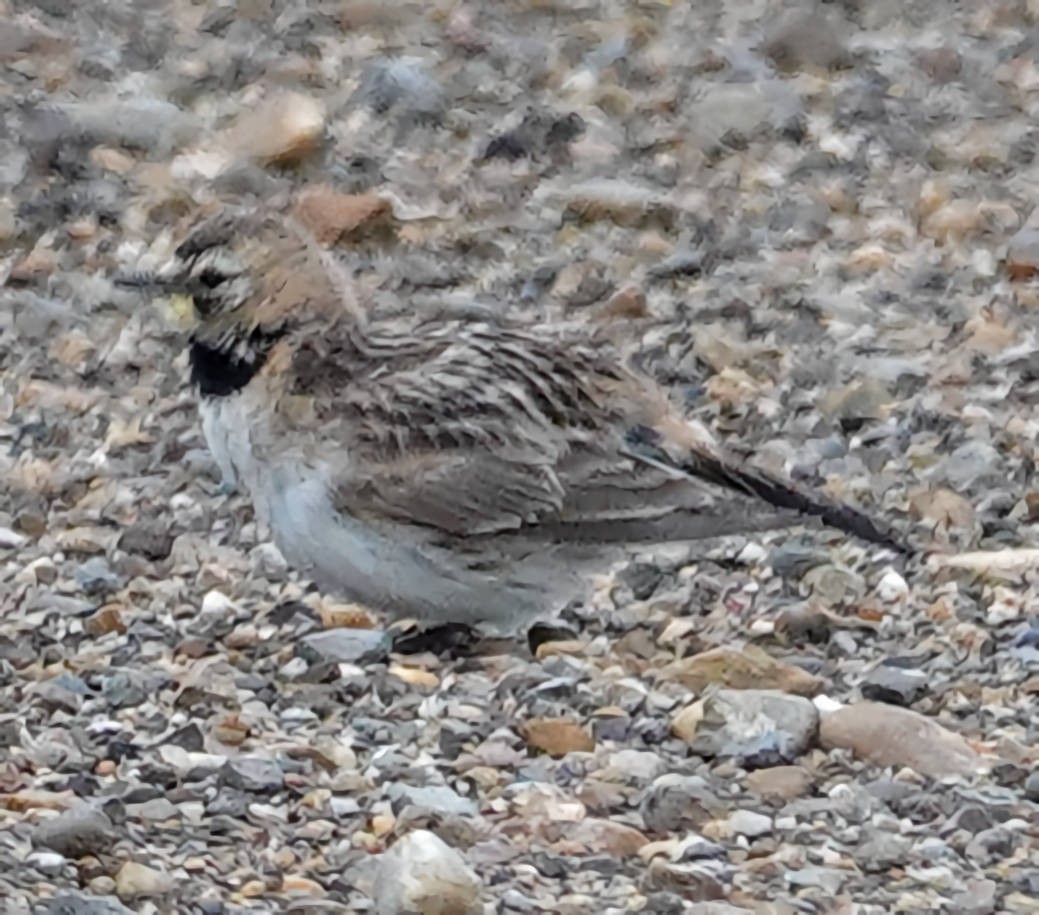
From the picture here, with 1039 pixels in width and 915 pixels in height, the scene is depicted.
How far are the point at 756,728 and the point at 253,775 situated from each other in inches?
38.0

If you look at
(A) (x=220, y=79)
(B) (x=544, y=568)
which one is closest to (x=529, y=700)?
(B) (x=544, y=568)

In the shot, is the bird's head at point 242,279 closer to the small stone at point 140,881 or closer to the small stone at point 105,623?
the small stone at point 105,623

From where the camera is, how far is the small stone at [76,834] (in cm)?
415

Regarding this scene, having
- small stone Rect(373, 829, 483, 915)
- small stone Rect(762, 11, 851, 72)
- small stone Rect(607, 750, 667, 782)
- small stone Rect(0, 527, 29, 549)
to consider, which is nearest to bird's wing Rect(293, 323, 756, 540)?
small stone Rect(607, 750, 667, 782)

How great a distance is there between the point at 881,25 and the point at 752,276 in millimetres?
2489

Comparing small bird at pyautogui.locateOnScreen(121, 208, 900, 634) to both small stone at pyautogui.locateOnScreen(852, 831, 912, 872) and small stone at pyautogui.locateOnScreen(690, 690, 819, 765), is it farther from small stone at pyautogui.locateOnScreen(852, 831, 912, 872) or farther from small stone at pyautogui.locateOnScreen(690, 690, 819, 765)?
small stone at pyautogui.locateOnScreen(852, 831, 912, 872)

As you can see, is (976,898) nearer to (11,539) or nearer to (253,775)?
(253,775)

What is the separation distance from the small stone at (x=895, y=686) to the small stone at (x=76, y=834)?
1616mm

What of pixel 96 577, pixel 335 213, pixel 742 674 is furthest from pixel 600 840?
pixel 335 213

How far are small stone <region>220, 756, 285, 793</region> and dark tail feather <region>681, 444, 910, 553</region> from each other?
120cm

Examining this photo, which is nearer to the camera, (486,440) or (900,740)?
(900,740)

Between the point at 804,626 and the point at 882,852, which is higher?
the point at 882,852

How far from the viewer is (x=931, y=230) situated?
771cm

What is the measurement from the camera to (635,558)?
571 centimetres
